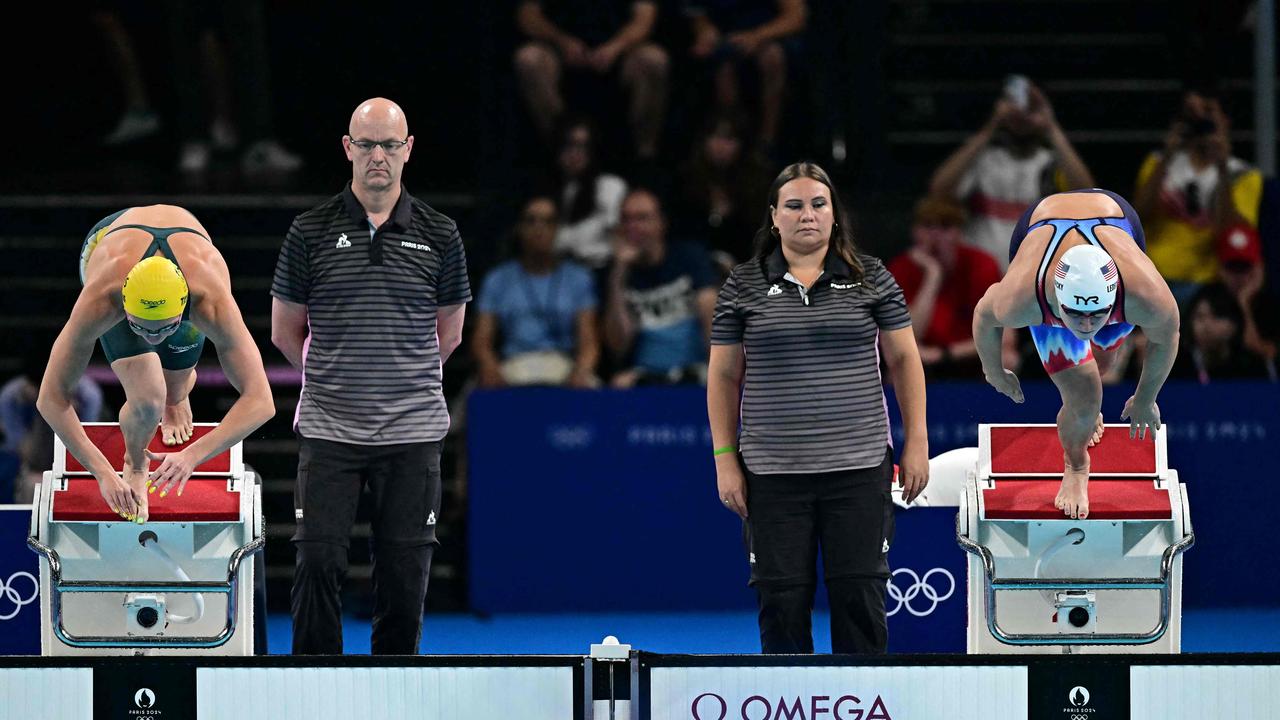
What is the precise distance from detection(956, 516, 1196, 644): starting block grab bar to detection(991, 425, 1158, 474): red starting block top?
12.0 inches

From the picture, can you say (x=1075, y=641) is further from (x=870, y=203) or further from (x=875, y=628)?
(x=870, y=203)

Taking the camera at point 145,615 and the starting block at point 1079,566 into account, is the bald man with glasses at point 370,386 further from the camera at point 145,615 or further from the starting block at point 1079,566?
the starting block at point 1079,566

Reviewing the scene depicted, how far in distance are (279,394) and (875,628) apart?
17.8ft

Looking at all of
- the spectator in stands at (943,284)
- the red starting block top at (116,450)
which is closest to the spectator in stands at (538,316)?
the spectator in stands at (943,284)

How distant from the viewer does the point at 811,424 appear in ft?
18.4

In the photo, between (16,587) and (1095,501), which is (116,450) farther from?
(1095,501)

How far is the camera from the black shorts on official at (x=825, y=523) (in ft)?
18.4

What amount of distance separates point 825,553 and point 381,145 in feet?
6.28

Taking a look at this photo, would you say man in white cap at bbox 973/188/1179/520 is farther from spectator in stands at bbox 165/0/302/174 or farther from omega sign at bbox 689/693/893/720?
spectator in stands at bbox 165/0/302/174

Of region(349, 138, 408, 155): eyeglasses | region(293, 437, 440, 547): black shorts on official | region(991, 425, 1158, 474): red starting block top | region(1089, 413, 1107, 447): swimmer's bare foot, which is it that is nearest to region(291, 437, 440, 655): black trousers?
region(293, 437, 440, 547): black shorts on official

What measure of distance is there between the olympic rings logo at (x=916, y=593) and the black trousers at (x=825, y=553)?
1191 millimetres

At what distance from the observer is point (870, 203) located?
10.7 meters

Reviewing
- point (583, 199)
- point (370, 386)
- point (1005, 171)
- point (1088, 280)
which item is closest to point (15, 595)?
point (370, 386)

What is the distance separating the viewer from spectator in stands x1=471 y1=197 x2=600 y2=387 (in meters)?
9.24
